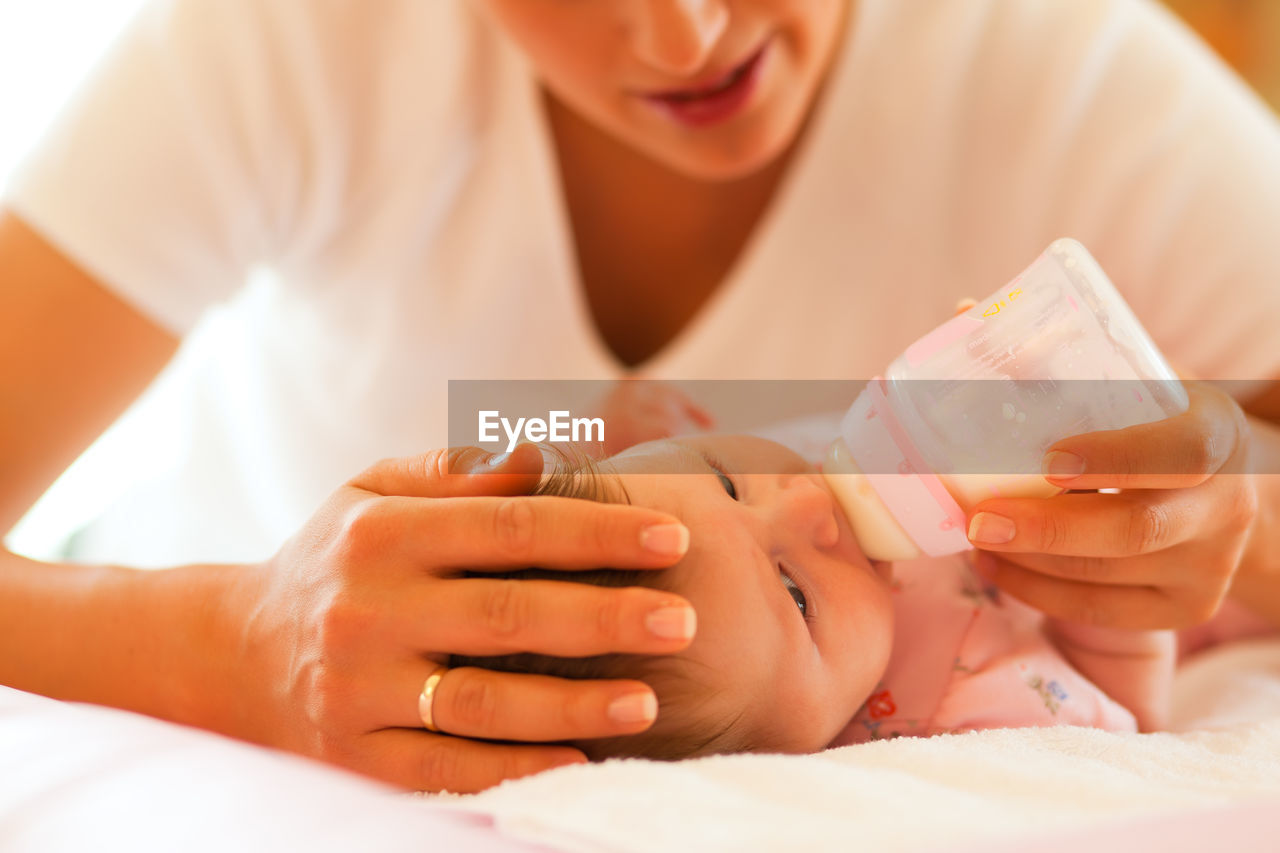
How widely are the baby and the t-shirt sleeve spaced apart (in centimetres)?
74

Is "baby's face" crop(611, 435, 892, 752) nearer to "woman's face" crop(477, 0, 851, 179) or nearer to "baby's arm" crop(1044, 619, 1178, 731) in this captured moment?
"baby's arm" crop(1044, 619, 1178, 731)

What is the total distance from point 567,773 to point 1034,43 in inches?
41.7


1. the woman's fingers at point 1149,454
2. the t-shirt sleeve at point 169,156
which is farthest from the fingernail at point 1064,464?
the t-shirt sleeve at point 169,156

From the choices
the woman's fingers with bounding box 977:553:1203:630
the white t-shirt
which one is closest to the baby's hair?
the woman's fingers with bounding box 977:553:1203:630

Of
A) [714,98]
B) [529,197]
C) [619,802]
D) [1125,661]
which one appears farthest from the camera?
[529,197]

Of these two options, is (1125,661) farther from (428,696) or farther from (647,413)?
(428,696)

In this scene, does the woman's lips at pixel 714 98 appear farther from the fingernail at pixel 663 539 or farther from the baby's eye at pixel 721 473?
the fingernail at pixel 663 539

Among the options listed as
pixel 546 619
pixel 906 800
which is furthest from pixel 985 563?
pixel 546 619

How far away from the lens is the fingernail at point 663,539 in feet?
2.08

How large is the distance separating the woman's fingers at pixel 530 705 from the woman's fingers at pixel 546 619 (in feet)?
0.07

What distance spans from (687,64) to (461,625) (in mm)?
597

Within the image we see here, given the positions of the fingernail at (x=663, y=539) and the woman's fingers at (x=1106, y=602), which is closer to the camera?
the fingernail at (x=663, y=539)

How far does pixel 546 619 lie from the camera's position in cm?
63

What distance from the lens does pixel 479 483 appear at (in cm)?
70
